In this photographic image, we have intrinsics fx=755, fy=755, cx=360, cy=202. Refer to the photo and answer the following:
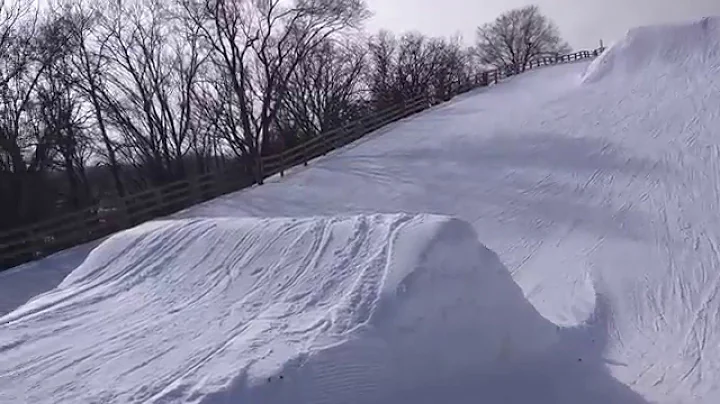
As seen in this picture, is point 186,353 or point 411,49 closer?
point 186,353

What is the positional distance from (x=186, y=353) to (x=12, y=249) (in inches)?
582

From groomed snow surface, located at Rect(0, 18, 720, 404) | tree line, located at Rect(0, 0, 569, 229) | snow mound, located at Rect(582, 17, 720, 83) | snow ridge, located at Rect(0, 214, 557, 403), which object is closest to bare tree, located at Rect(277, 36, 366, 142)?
tree line, located at Rect(0, 0, 569, 229)

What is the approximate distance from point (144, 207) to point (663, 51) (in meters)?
20.4

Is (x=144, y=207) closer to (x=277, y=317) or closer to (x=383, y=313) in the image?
(x=277, y=317)

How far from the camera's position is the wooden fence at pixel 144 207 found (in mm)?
18297

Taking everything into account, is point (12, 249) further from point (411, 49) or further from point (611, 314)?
point (411, 49)

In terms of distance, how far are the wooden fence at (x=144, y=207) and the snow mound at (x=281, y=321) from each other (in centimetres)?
1166

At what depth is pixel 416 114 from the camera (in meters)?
34.5

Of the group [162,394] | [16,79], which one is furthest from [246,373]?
[16,79]

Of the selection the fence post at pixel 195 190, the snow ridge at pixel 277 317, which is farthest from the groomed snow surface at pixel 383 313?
the fence post at pixel 195 190

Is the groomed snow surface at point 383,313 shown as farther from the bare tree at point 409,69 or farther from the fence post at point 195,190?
the bare tree at point 409,69

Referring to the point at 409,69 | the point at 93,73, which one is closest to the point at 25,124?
the point at 93,73

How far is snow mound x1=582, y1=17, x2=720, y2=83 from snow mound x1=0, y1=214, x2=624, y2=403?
76.0 ft

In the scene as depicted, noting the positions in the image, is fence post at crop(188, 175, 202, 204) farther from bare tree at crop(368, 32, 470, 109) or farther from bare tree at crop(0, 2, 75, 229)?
bare tree at crop(368, 32, 470, 109)
